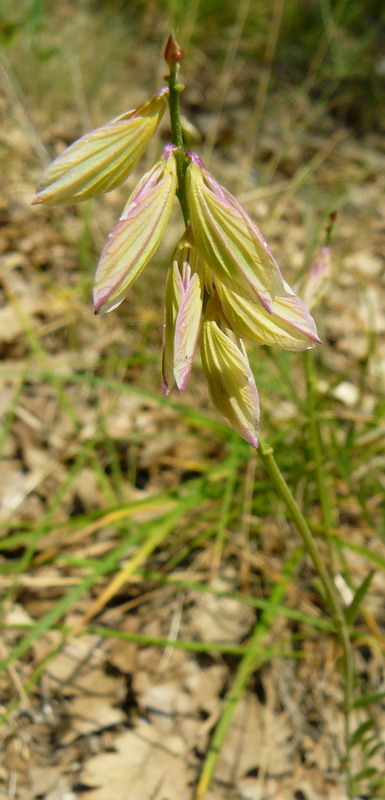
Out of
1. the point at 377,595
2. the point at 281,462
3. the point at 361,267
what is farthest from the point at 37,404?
the point at 361,267

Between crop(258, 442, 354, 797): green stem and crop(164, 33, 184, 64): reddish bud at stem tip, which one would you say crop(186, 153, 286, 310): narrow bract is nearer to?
crop(164, 33, 184, 64): reddish bud at stem tip

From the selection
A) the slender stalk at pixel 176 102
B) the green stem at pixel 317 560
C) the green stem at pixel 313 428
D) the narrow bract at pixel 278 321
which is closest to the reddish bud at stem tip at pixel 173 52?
the slender stalk at pixel 176 102

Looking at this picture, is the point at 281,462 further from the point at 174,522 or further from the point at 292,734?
the point at 292,734

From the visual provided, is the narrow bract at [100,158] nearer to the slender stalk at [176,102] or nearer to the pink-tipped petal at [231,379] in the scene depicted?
the slender stalk at [176,102]

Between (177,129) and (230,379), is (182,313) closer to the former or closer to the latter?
(230,379)

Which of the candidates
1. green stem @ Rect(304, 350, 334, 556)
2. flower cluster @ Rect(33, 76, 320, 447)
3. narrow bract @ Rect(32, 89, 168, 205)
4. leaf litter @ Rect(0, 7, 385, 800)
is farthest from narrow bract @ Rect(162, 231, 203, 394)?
leaf litter @ Rect(0, 7, 385, 800)

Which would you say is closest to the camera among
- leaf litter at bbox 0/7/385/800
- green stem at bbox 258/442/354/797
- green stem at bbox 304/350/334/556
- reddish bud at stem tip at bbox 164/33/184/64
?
reddish bud at stem tip at bbox 164/33/184/64

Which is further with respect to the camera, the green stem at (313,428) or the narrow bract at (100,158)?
the green stem at (313,428)
